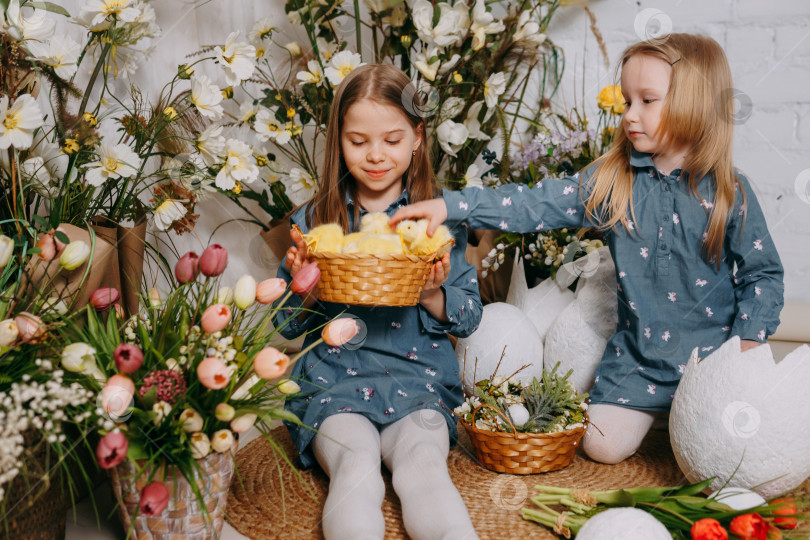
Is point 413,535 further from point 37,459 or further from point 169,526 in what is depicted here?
point 37,459

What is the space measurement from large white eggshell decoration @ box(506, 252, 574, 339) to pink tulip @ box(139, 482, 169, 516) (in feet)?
3.51

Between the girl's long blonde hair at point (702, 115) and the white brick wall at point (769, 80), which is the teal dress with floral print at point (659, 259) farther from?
the white brick wall at point (769, 80)

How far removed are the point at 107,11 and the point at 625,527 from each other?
1.35 m

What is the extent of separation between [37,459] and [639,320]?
3.89 ft

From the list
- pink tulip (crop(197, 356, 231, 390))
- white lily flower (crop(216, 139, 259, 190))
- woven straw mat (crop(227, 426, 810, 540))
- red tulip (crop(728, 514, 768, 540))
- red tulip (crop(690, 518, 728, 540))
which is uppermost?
white lily flower (crop(216, 139, 259, 190))

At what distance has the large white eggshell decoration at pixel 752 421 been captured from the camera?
4.02 ft

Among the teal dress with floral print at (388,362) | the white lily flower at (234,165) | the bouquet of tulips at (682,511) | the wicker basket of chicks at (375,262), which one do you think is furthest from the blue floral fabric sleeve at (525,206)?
the bouquet of tulips at (682,511)

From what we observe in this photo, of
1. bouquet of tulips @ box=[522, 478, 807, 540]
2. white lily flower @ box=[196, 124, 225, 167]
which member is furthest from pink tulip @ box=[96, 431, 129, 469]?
white lily flower @ box=[196, 124, 225, 167]

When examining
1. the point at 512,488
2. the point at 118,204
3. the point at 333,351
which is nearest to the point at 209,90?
the point at 118,204

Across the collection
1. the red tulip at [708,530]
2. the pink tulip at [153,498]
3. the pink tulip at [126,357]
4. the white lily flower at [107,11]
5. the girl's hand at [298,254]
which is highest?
the white lily flower at [107,11]

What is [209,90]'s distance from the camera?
5.00ft

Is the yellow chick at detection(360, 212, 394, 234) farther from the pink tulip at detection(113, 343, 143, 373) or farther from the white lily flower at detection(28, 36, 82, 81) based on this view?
the white lily flower at detection(28, 36, 82, 81)

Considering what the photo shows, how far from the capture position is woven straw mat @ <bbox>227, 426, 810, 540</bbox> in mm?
1261

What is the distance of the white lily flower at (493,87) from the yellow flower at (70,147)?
3.04 feet
